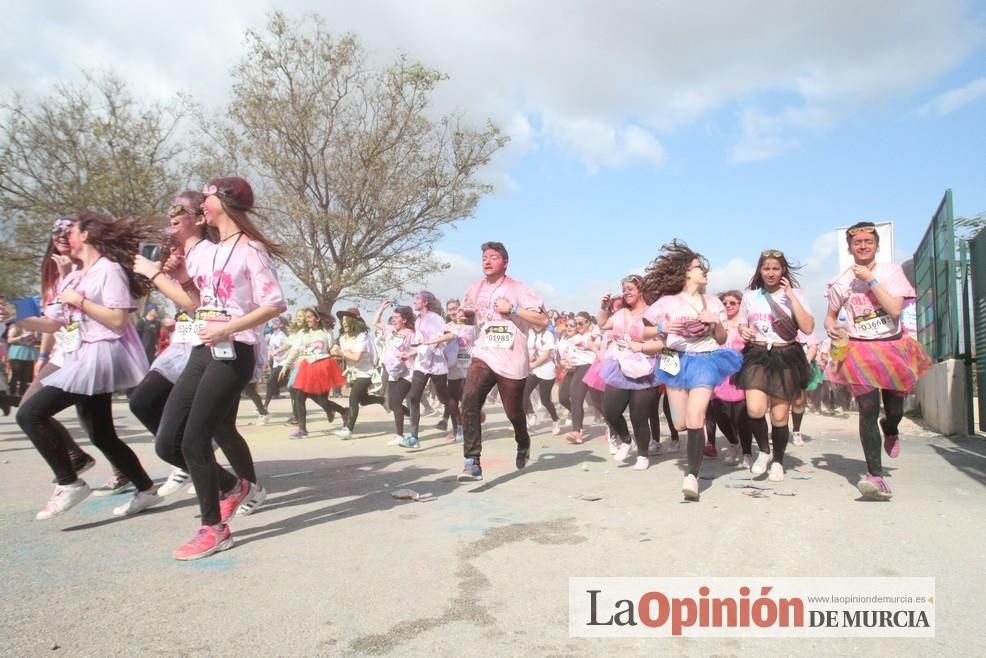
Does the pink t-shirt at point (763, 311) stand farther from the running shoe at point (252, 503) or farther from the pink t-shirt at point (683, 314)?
the running shoe at point (252, 503)

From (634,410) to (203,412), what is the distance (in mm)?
4573

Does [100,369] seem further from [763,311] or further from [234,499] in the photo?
[763,311]

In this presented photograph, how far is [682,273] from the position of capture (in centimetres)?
624

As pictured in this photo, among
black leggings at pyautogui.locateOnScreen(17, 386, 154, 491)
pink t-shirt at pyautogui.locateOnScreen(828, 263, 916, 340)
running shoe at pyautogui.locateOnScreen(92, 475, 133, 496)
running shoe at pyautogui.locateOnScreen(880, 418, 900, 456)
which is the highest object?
pink t-shirt at pyautogui.locateOnScreen(828, 263, 916, 340)

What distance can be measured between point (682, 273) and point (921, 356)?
1.94m

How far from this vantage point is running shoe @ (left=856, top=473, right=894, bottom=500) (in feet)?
16.8

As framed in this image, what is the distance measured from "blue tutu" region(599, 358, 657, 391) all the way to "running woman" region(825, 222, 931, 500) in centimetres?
202

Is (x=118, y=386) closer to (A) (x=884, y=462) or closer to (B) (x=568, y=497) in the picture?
(B) (x=568, y=497)

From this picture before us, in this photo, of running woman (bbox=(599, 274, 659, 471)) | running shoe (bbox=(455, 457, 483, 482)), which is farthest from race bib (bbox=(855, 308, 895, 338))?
running shoe (bbox=(455, 457, 483, 482))

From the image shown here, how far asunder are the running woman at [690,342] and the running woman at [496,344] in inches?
43.4

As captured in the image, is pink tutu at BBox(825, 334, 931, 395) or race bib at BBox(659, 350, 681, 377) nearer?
pink tutu at BBox(825, 334, 931, 395)

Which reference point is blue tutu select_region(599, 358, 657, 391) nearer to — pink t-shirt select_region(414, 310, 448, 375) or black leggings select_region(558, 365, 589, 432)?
black leggings select_region(558, 365, 589, 432)

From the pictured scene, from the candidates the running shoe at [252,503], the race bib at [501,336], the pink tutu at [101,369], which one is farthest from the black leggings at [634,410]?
the pink tutu at [101,369]

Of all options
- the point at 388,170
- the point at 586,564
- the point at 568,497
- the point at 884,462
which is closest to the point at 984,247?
the point at 884,462
